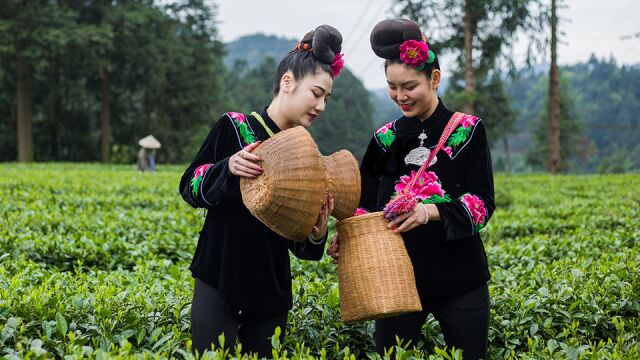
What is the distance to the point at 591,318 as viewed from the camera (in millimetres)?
3369

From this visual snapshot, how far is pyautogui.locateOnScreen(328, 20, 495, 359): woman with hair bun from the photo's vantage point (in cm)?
252

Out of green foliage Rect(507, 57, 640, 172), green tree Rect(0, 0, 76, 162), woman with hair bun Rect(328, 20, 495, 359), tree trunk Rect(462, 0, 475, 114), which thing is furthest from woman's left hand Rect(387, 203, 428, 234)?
green foliage Rect(507, 57, 640, 172)

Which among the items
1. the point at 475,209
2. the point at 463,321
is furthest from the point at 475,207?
the point at 463,321

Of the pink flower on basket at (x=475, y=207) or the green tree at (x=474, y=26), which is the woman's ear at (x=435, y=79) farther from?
the green tree at (x=474, y=26)

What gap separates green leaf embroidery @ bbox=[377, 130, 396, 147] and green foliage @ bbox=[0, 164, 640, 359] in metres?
0.89

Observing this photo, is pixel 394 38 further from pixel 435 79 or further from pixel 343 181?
pixel 343 181

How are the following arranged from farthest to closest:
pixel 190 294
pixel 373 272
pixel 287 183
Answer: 1. pixel 190 294
2. pixel 373 272
3. pixel 287 183

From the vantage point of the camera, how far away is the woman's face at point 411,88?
8.41ft

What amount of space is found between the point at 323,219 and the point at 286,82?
1.89 ft

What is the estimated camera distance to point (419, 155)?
2.63 metres

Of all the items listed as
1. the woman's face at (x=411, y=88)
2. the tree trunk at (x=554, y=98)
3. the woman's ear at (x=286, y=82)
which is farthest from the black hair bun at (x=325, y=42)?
the tree trunk at (x=554, y=98)

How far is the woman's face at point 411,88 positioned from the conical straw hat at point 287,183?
1.80 feet

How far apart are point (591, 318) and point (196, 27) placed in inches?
1512

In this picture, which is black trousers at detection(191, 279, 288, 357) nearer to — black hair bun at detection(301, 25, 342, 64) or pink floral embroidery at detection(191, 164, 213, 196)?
pink floral embroidery at detection(191, 164, 213, 196)
